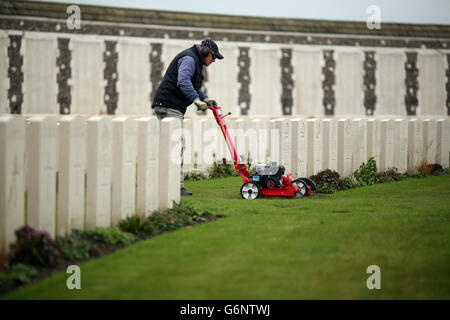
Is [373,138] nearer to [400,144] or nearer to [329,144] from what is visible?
[400,144]

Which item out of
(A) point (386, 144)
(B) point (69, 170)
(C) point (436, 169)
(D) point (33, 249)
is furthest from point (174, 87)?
(C) point (436, 169)

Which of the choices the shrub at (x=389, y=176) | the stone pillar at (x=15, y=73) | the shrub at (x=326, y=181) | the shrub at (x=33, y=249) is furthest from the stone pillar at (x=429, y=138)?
the stone pillar at (x=15, y=73)

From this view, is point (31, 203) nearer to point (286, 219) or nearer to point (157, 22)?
point (286, 219)

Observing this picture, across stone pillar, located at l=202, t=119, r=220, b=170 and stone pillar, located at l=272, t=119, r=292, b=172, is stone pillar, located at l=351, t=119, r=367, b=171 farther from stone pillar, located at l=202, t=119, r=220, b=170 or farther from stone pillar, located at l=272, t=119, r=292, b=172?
stone pillar, located at l=202, t=119, r=220, b=170

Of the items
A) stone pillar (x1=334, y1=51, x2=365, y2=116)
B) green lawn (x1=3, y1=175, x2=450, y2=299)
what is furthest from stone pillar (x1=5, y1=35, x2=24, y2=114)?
→ green lawn (x1=3, y1=175, x2=450, y2=299)

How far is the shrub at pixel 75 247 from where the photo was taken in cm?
568

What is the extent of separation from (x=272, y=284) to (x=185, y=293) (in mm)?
673

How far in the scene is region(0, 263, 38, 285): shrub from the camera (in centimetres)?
500

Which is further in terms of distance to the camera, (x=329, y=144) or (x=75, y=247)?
(x=329, y=144)

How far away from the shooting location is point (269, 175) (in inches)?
378

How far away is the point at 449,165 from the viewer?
1349 centimetres

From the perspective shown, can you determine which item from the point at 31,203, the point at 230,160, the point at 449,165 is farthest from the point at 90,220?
the point at 449,165

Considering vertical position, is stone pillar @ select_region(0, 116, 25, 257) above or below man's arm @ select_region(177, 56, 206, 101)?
below

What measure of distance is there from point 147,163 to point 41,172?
1.64 m
